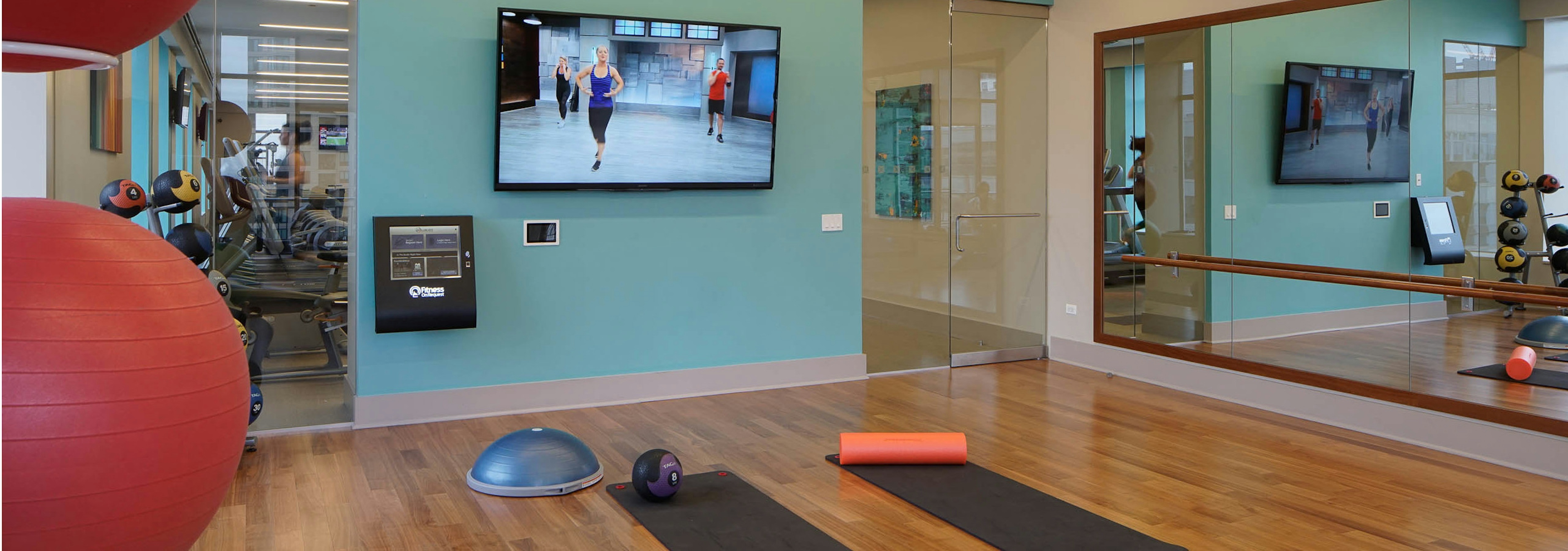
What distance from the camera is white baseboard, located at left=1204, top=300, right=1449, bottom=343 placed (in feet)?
15.9

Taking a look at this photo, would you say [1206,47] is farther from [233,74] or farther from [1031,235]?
[233,74]

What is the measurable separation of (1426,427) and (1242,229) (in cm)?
142

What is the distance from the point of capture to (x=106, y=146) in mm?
4656

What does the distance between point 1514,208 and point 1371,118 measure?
0.78 metres

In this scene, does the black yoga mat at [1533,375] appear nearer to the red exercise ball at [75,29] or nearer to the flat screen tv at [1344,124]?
the flat screen tv at [1344,124]

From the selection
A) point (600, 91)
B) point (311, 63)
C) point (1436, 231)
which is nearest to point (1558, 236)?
point (1436, 231)

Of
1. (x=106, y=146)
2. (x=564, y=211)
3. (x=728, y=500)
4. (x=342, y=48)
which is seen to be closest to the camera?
A: (x=728, y=500)

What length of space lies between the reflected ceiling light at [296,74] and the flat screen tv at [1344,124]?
16.1 ft

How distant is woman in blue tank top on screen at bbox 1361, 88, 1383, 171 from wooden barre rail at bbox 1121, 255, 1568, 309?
57 centimetres

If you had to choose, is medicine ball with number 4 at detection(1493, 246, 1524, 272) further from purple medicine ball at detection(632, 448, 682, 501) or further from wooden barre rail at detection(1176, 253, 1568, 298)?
purple medicine ball at detection(632, 448, 682, 501)

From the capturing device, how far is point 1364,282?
504cm

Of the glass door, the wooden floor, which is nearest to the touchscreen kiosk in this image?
the wooden floor

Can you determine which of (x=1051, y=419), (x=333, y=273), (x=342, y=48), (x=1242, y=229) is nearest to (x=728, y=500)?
(x=1051, y=419)

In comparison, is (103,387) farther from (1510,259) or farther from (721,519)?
(1510,259)
